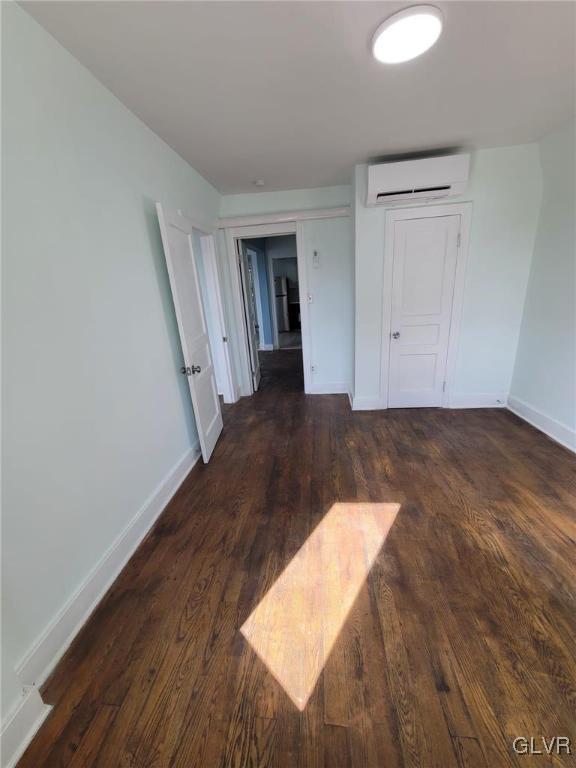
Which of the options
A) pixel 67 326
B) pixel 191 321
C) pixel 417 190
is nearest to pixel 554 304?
pixel 417 190

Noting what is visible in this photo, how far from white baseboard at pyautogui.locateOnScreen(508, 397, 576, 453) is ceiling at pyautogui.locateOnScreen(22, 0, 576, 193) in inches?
92.5

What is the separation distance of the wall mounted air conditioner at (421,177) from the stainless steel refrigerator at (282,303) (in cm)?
587

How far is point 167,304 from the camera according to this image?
227 cm

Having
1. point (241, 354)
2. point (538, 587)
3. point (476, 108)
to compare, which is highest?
point (476, 108)

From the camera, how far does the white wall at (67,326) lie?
113 cm

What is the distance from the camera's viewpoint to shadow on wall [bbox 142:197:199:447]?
2070 mm

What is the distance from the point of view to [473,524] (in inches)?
71.5

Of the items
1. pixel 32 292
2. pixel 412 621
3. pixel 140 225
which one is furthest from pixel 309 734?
pixel 140 225

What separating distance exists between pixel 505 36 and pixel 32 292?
2404mm

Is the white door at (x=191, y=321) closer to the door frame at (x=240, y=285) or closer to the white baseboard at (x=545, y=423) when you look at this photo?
the door frame at (x=240, y=285)

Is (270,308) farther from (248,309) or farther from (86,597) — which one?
(86,597)

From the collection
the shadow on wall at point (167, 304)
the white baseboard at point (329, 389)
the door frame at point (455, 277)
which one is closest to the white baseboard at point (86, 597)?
the shadow on wall at point (167, 304)

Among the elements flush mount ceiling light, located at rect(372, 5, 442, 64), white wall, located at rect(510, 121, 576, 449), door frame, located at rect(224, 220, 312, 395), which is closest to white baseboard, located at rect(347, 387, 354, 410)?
door frame, located at rect(224, 220, 312, 395)

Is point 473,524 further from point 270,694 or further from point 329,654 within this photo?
point 270,694
